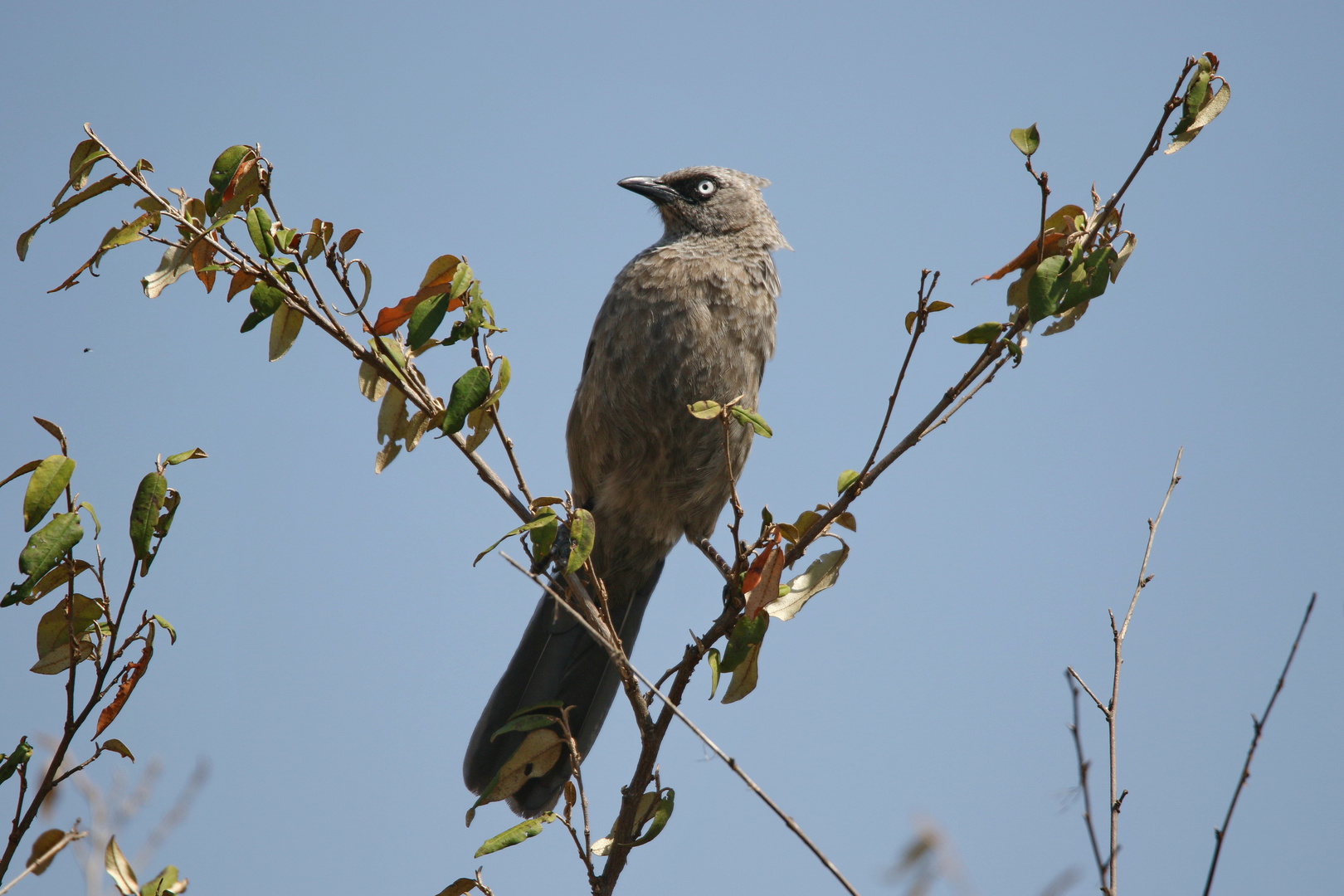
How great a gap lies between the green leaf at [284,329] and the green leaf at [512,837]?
137cm

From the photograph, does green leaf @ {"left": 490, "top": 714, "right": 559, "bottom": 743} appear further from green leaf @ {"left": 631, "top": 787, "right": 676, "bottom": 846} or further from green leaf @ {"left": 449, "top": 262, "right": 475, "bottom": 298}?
green leaf @ {"left": 449, "top": 262, "right": 475, "bottom": 298}

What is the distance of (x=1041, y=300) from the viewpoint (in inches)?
92.4

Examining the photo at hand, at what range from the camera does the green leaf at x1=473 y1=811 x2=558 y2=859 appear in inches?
96.6

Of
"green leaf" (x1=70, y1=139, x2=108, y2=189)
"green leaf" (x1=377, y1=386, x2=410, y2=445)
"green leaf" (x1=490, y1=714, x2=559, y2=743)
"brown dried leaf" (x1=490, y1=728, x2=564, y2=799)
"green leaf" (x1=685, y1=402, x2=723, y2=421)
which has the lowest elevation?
"brown dried leaf" (x1=490, y1=728, x2=564, y2=799)

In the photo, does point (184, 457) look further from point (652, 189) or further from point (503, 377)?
point (652, 189)

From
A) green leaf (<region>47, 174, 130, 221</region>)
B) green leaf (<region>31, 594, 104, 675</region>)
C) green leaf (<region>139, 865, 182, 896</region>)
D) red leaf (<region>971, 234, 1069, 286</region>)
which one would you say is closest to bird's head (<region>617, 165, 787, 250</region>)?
red leaf (<region>971, 234, 1069, 286</region>)

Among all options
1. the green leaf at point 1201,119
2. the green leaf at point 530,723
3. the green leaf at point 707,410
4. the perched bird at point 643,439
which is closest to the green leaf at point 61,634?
the green leaf at point 530,723

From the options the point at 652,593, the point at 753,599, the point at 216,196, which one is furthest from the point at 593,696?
the point at 216,196

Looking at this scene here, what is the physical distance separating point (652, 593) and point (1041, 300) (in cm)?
298

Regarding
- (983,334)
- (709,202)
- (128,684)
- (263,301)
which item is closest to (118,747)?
(128,684)

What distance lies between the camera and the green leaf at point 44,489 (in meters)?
1.93

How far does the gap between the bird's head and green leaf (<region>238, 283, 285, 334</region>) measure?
129 inches

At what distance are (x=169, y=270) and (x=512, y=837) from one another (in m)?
1.66

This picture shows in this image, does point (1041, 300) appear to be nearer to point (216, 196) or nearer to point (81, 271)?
point (216, 196)
